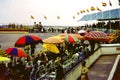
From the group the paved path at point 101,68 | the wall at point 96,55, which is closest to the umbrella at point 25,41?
the wall at point 96,55

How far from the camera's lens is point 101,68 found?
21.1m

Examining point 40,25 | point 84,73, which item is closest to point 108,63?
point 84,73

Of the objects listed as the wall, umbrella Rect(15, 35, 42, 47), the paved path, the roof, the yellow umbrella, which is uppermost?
the roof

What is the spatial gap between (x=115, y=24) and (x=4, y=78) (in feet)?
91.8

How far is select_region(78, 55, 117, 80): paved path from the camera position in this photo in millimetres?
18359

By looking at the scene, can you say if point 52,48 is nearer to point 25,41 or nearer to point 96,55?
point 25,41

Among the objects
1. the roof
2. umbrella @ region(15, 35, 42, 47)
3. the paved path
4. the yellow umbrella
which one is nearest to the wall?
the paved path

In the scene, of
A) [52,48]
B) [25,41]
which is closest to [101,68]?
[52,48]

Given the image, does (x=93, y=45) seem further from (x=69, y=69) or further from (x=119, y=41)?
(x=69, y=69)

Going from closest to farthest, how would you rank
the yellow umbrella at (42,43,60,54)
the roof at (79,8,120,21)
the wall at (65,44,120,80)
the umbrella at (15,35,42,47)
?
the wall at (65,44,120,80), the umbrella at (15,35,42,47), the yellow umbrella at (42,43,60,54), the roof at (79,8,120,21)

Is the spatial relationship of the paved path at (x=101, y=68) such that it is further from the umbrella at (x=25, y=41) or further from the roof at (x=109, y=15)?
the roof at (x=109, y=15)

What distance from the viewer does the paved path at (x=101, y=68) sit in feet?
60.2

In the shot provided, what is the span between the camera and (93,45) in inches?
947

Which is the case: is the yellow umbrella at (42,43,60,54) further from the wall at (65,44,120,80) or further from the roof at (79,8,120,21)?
the roof at (79,8,120,21)
